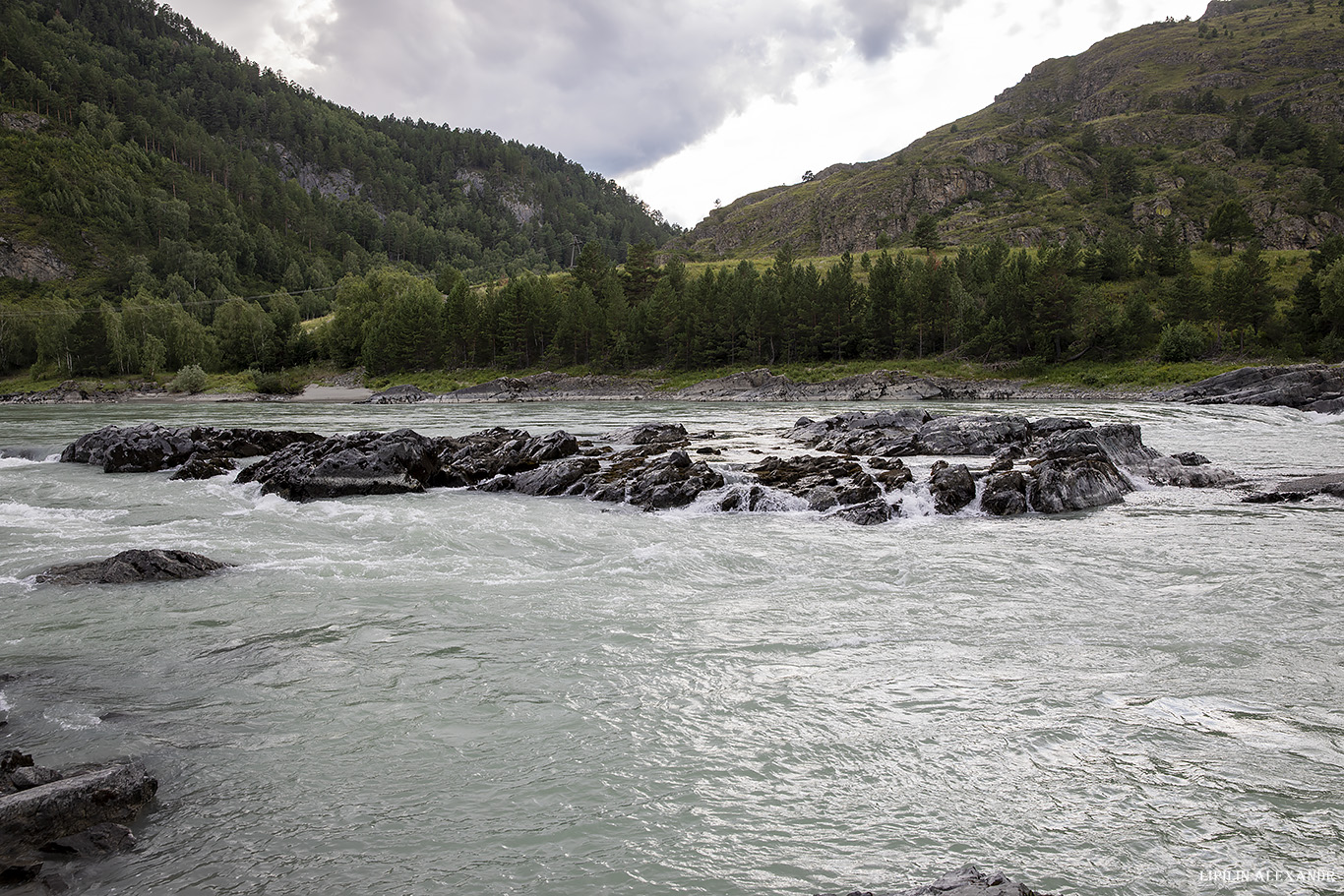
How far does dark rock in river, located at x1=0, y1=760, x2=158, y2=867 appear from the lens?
5598 millimetres

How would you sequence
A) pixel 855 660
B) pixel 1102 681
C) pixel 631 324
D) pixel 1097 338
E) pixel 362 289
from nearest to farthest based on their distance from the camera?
1. pixel 1102 681
2. pixel 855 660
3. pixel 1097 338
4. pixel 631 324
5. pixel 362 289

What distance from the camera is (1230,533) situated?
1711 centimetres

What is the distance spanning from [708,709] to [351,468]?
20.4 metres

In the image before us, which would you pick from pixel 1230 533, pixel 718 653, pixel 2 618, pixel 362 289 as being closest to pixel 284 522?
pixel 2 618

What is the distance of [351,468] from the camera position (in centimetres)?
2503

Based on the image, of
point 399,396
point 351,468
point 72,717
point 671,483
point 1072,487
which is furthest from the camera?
point 399,396

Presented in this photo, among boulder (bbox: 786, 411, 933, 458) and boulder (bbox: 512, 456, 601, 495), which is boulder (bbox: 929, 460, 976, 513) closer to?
boulder (bbox: 786, 411, 933, 458)

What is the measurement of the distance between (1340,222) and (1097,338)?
395ft

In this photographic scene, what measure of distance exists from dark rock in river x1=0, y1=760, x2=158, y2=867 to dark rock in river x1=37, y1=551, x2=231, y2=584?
9.03 metres

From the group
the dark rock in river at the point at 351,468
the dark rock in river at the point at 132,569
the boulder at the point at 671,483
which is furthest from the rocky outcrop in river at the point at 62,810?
the dark rock in river at the point at 351,468

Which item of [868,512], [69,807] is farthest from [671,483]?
[69,807]

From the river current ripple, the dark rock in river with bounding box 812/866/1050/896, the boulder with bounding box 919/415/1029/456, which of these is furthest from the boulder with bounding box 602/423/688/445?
the dark rock in river with bounding box 812/866/1050/896

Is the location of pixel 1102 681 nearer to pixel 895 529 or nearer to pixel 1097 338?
pixel 895 529

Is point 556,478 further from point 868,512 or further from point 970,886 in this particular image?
point 970,886
